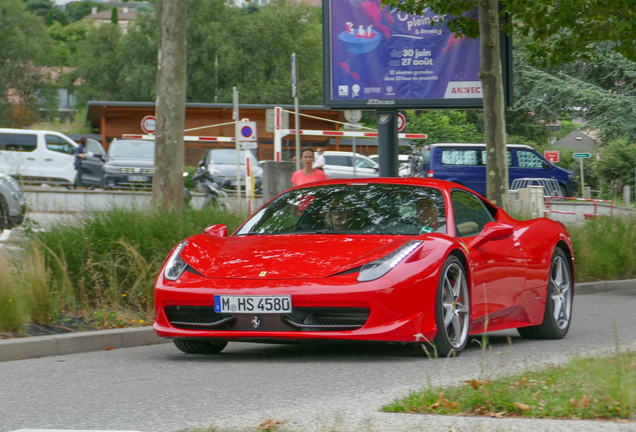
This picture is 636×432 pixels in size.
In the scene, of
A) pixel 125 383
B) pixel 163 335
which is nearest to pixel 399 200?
pixel 163 335

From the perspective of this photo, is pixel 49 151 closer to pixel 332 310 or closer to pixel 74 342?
pixel 74 342

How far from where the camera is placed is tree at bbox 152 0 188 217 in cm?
1045

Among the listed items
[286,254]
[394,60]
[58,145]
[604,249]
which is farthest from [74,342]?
[58,145]

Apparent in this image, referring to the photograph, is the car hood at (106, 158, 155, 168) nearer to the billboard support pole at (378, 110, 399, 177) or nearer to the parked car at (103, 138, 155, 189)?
the parked car at (103, 138, 155, 189)

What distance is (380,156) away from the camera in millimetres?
14625

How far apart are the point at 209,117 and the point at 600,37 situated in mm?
34049

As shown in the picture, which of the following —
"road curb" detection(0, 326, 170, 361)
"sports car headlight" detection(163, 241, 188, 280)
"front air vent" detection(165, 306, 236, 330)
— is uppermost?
"sports car headlight" detection(163, 241, 188, 280)

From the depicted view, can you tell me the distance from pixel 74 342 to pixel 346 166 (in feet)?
85.9

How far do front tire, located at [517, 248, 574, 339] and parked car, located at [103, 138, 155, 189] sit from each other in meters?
20.5

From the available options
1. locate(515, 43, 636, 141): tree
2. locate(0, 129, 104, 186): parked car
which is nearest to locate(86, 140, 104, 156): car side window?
locate(0, 129, 104, 186): parked car

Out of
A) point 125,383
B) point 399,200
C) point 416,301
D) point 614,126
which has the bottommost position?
point 125,383

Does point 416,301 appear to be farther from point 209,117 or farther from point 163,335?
point 209,117

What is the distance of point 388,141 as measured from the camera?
14477 millimetres

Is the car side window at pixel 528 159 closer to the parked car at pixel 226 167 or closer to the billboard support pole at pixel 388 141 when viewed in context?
the parked car at pixel 226 167
